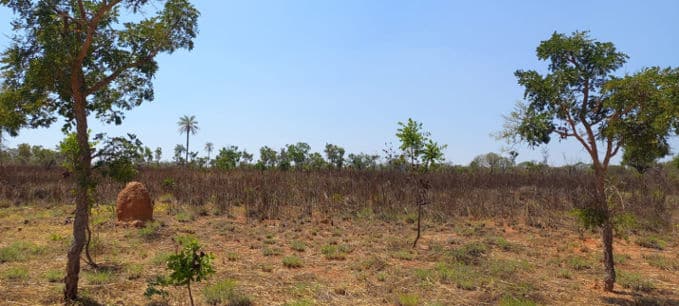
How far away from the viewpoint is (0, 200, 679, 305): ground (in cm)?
627

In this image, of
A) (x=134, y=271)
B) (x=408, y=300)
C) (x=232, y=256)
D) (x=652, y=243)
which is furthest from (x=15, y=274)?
(x=652, y=243)

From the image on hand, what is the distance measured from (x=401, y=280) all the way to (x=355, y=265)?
3.80 ft

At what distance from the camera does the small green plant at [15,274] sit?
21.9 feet

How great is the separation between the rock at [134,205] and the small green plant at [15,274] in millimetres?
4426

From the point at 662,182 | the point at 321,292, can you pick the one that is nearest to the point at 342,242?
the point at 321,292

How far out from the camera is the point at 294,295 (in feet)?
20.6

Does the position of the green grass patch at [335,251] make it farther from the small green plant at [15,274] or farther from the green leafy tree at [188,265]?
the small green plant at [15,274]

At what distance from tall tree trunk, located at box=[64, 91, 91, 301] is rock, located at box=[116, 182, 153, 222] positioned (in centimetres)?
610

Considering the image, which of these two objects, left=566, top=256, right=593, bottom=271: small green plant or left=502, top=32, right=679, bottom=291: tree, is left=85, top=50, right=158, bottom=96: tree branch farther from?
left=566, top=256, right=593, bottom=271: small green plant

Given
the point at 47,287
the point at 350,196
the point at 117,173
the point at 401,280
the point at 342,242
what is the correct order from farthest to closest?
the point at 350,196 < the point at 342,242 < the point at 401,280 < the point at 47,287 < the point at 117,173

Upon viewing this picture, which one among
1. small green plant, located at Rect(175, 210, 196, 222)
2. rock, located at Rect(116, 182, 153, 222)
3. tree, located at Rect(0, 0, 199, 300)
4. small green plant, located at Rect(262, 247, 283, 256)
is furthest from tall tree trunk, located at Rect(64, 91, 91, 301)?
small green plant, located at Rect(175, 210, 196, 222)

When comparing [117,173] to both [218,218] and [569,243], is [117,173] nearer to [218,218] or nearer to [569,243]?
[218,218]

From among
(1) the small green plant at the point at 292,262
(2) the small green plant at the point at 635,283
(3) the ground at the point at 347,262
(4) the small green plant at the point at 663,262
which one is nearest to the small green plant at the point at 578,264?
(3) the ground at the point at 347,262

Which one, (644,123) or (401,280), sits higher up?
(644,123)
